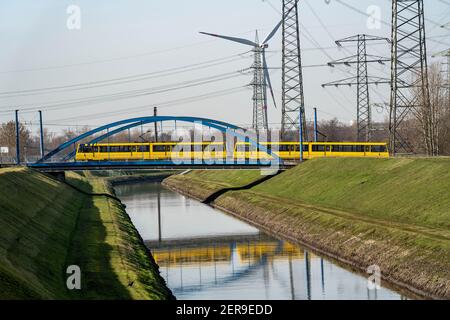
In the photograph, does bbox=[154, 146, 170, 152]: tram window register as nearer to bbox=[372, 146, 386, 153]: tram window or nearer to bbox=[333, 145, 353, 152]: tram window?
bbox=[333, 145, 353, 152]: tram window

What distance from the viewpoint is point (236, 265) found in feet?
165

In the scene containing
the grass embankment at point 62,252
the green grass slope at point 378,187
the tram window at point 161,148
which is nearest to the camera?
the grass embankment at point 62,252

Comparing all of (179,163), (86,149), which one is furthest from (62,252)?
(86,149)

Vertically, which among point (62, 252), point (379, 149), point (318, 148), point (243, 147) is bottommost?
Result: point (62, 252)

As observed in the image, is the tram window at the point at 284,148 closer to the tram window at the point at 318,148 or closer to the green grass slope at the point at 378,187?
the tram window at the point at 318,148

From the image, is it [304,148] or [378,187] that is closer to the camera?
[378,187]

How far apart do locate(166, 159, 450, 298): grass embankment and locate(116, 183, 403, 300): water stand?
180 cm

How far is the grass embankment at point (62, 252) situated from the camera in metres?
31.4

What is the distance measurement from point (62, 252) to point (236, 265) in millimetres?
12143

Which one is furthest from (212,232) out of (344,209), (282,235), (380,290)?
(380,290)

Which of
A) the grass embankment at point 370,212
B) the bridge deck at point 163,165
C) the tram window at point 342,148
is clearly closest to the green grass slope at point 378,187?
the grass embankment at point 370,212

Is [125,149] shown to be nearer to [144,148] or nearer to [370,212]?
[144,148]

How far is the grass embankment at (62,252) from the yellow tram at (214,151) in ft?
125

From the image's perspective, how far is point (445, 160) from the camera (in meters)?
65.2
